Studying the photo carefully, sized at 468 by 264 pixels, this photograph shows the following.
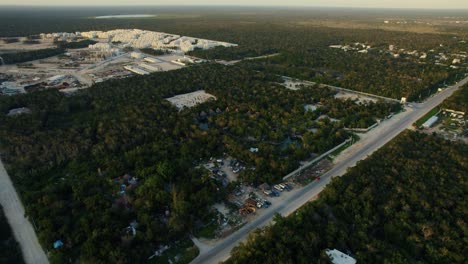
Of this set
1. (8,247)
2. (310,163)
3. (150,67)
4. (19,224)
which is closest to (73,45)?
(150,67)

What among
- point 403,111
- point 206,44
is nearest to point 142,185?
point 403,111

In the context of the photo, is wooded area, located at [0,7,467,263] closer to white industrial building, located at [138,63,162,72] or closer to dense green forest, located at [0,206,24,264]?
dense green forest, located at [0,206,24,264]

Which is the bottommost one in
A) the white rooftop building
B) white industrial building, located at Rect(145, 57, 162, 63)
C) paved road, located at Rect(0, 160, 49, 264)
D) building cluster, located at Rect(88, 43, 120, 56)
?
paved road, located at Rect(0, 160, 49, 264)

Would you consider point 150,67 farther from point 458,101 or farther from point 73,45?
point 458,101

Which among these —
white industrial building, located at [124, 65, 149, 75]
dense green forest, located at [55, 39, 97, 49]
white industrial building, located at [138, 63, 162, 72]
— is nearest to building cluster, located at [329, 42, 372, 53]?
white industrial building, located at [138, 63, 162, 72]

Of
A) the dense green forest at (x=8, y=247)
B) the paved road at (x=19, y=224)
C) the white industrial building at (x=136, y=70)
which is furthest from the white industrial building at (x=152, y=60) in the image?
the dense green forest at (x=8, y=247)
